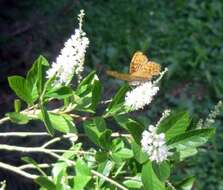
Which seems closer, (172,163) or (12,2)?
(172,163)

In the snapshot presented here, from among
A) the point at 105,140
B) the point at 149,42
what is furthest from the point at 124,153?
the point at 149,42

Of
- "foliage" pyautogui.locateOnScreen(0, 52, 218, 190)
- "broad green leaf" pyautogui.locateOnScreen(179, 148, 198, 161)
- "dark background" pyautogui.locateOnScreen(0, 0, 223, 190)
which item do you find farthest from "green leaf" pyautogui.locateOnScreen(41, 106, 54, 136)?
"dark background" pyautogui.locateOnScreen(0, 0, 223, 190)

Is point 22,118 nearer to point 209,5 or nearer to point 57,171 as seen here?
point 57,171

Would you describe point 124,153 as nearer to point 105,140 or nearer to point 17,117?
point 105,140

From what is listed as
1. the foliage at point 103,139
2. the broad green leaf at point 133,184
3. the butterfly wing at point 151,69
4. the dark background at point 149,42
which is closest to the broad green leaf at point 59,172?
the foliage at point 103,139

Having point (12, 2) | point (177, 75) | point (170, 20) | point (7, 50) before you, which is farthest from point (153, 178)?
point (170, 20)
